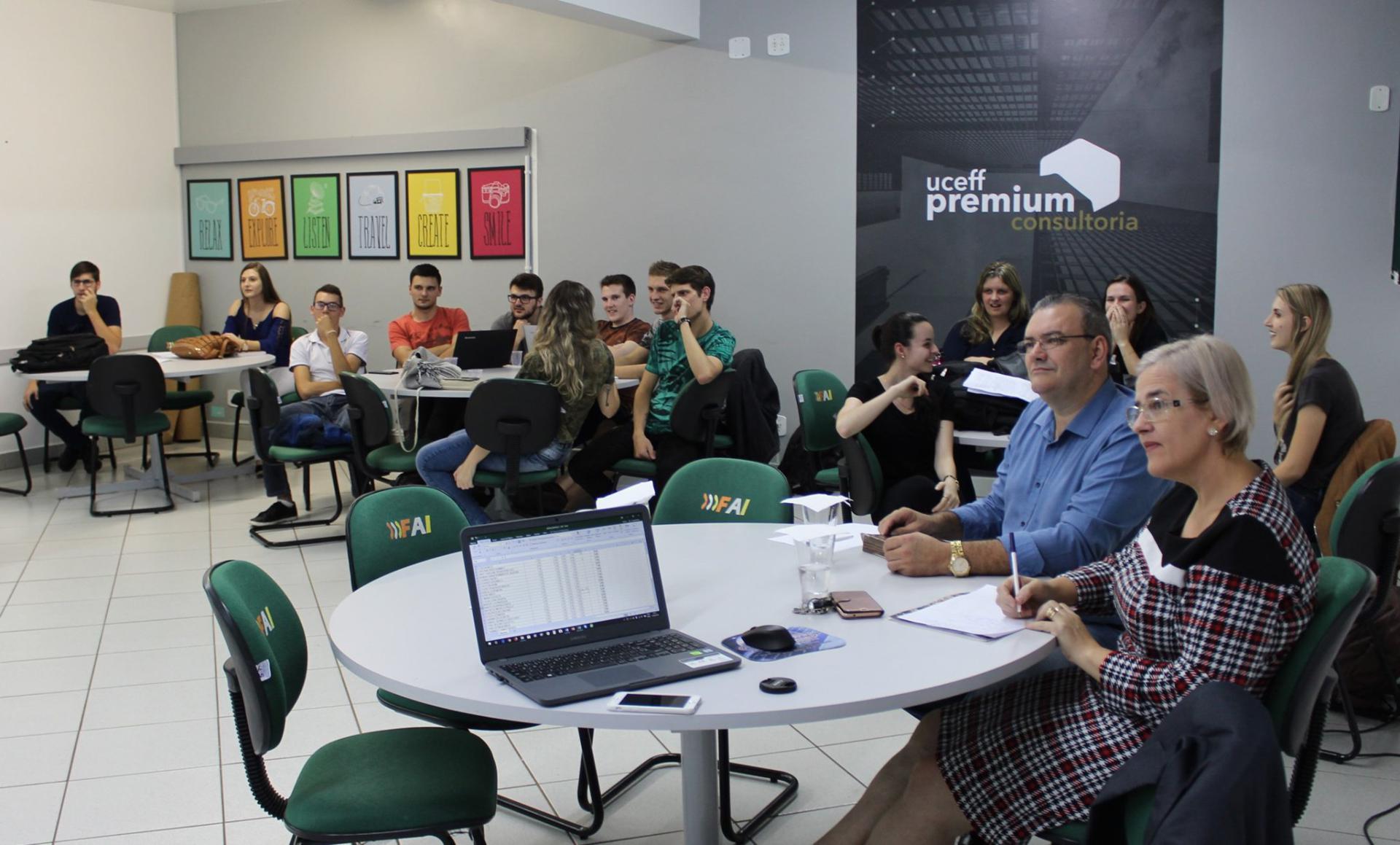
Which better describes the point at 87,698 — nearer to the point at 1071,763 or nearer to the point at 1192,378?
the point at 1071,763

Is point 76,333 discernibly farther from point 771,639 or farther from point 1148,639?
point 1148,639

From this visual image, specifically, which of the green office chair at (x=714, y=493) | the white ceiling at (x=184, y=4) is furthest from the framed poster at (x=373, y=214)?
the green office chair at (x=714, y=493)

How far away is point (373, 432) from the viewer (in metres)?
5.79

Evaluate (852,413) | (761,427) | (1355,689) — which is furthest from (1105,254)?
(1355,689)

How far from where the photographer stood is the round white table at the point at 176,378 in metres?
6.91

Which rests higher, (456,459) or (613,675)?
(613,675)

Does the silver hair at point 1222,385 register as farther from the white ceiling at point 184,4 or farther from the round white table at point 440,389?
the white ceiling at point 184,4

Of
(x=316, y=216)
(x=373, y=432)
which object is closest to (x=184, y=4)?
(x=316, y=216)

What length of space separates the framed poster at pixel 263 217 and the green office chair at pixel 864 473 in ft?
19.5

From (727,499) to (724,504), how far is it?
18mm

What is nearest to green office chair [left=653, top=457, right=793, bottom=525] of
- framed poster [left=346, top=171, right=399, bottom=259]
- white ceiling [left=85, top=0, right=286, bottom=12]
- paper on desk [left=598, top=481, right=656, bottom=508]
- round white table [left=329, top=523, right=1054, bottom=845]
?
→ paper on desk [left=598, top=481, right=656, bottom=508]

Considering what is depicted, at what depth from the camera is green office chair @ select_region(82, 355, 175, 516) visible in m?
6.59

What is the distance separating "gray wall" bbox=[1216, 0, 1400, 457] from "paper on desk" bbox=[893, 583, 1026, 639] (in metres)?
Result: 4.46

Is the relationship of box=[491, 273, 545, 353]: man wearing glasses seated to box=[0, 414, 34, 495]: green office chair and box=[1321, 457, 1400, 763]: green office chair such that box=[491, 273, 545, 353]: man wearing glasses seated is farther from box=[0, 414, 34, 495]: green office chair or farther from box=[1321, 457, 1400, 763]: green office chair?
box=[1321, 457, 1400, 763]: green office chair
